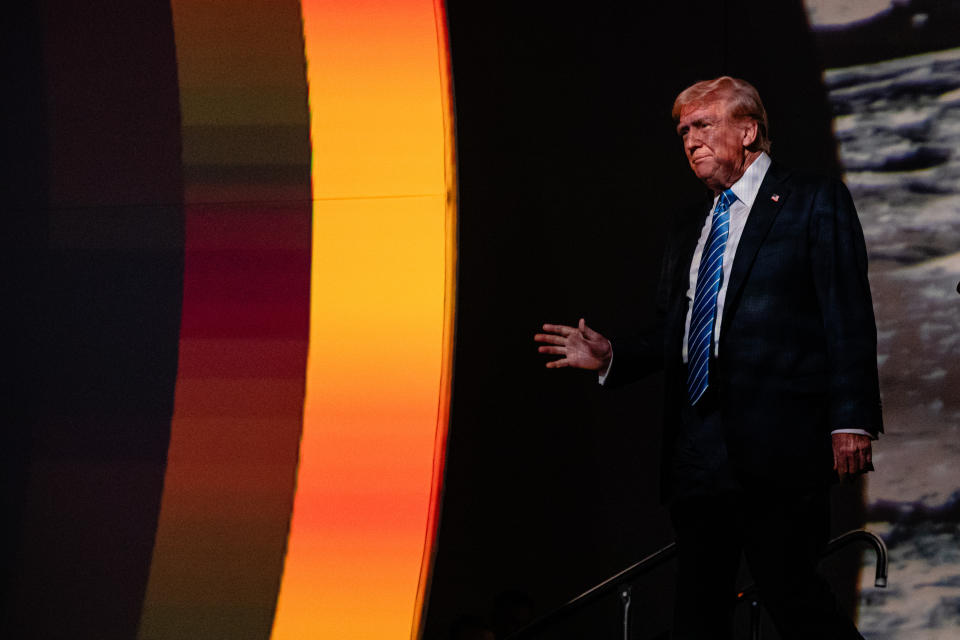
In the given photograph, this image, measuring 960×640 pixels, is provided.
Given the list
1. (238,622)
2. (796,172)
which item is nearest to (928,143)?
(796,172)

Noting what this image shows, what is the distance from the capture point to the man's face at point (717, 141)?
2229mm

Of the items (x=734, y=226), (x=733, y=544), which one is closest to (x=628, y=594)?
(x=733, y=544)

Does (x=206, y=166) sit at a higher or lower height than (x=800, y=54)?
lower

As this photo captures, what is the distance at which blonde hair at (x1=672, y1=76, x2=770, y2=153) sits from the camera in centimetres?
223

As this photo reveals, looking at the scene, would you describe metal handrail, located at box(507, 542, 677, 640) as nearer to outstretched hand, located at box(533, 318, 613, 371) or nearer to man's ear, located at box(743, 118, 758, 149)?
outstretched hand, located at box(533, 318, 613, 371)

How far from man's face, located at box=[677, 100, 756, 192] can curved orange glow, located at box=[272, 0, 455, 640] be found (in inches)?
20.4

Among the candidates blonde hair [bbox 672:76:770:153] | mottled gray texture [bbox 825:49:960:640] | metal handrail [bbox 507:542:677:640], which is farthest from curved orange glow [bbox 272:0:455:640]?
mottled gray texture [bbox 825:49:960:640]

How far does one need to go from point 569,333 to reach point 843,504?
1.68 m

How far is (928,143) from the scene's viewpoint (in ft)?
11.4

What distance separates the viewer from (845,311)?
6.77ft

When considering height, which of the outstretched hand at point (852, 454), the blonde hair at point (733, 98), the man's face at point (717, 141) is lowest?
the outstretched hand at point (852, 454)

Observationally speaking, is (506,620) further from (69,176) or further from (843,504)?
(69,176)

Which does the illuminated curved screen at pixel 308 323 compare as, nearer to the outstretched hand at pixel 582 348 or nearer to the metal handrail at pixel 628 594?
the outstretched hand at pixel 582 348

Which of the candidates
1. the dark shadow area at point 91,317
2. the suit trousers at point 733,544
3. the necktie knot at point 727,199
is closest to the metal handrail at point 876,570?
the suit trousers at point 733,544
